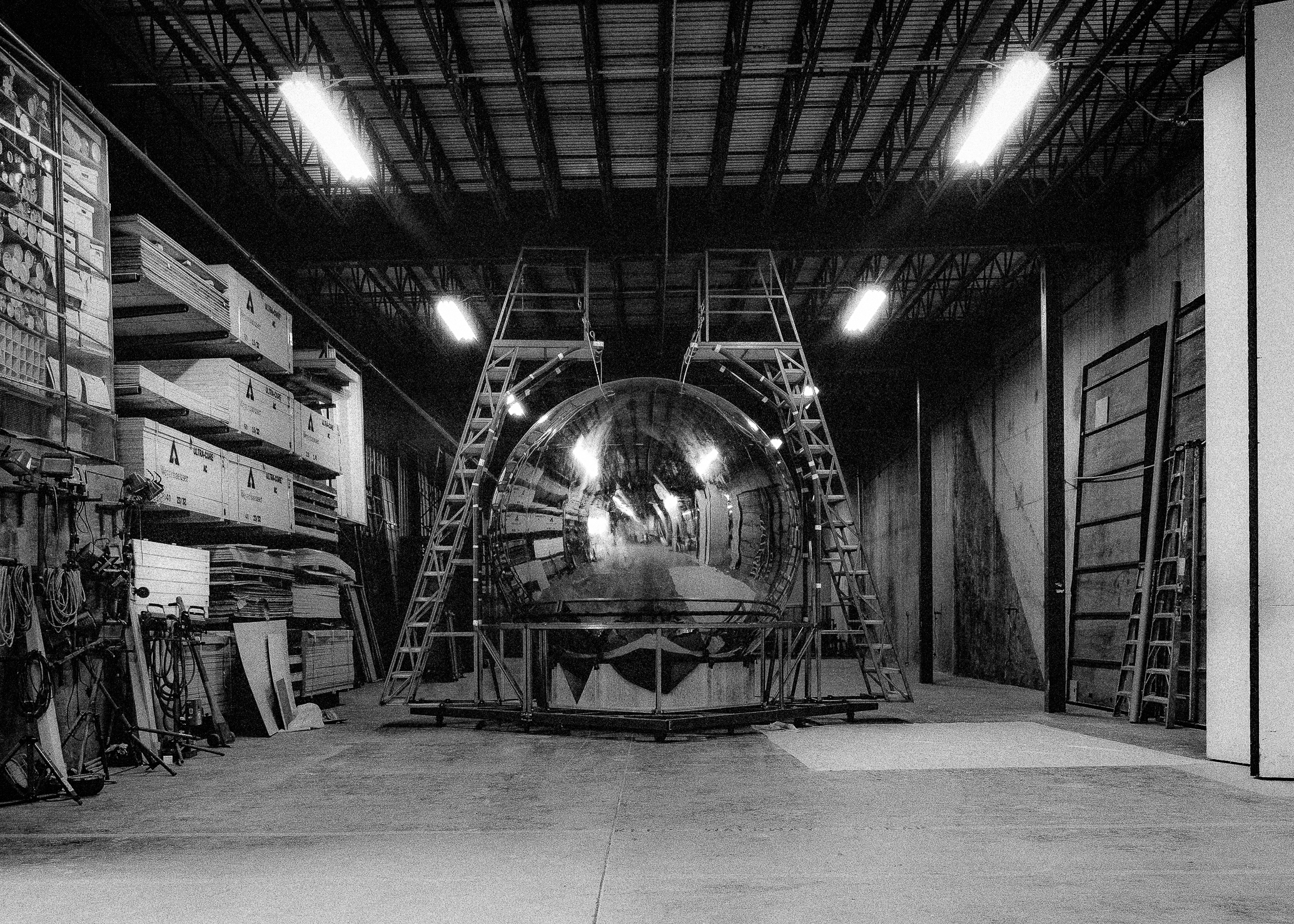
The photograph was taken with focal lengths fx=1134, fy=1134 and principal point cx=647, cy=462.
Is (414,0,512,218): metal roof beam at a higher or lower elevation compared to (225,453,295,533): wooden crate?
higher

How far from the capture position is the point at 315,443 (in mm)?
16594

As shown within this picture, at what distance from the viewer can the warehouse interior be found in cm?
635

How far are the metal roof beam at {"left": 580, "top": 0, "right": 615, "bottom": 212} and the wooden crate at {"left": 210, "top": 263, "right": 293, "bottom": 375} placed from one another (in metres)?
4.69

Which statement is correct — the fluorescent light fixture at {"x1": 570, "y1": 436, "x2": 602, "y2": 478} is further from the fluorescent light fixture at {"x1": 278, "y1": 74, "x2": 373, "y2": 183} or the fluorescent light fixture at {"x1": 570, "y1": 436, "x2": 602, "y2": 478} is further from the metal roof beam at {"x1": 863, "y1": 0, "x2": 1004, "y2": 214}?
the metal roof beam at {"x1": 863, "y1": 0, "x2": 1004, "y2": 214}

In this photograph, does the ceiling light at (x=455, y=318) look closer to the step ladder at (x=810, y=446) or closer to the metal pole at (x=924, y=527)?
the step ladder at (x=810, y=446)

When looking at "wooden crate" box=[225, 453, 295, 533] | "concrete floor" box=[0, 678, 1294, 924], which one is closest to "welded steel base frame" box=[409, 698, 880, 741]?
"concrete floor" box=[0, 678, 1294, 924]

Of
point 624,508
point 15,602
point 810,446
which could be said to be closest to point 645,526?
point 624,508

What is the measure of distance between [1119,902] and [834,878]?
1243mm

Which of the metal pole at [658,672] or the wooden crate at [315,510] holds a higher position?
the wooden crate at [315,510]

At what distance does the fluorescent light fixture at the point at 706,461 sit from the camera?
1212cm

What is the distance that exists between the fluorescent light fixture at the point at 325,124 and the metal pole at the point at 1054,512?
8958mm

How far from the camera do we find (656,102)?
13891mm

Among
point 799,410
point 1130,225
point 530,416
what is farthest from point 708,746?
point 530,416

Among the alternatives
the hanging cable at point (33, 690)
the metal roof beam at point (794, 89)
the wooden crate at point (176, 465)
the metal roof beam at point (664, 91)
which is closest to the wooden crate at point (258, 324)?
the wooden crate at point (176, 465)
